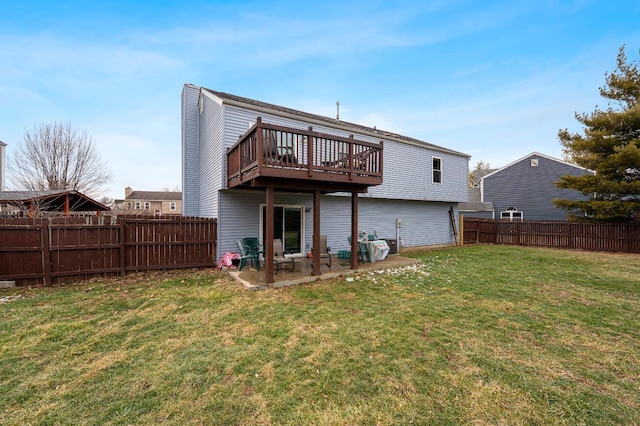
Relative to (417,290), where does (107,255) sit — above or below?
above

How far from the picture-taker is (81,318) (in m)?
4.39

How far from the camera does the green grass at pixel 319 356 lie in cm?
231

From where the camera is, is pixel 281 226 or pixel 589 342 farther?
pixel 281 226

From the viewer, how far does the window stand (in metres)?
13.5

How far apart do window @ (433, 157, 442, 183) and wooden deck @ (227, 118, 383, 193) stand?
689 centimetres

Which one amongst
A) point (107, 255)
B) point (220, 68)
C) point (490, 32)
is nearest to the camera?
point (107, 255)

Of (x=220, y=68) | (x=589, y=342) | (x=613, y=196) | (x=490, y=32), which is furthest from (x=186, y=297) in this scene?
(x=613, y=196)

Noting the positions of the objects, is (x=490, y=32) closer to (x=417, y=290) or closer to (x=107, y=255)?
(x=417, y=290)

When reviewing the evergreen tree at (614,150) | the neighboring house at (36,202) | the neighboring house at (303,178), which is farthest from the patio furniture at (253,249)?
the evergreen tree at (614,150)

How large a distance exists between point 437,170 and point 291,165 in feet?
33.2

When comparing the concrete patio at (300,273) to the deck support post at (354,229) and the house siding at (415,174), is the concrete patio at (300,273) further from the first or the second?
the house siding at (415,174)

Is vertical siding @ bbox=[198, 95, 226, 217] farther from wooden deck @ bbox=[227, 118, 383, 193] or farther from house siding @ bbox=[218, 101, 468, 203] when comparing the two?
house siding @ bbox=[218, 101, 468, 203]

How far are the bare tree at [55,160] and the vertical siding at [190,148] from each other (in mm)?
13888

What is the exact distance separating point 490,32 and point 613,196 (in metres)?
10.9
